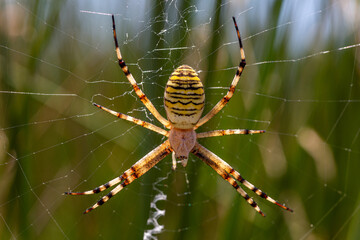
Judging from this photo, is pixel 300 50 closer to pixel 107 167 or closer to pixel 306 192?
pixel 306 192

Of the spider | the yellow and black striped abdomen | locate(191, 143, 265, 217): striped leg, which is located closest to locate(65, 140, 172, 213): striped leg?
the spider

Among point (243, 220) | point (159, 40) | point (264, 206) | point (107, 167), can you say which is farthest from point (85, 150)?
point (264, 206)

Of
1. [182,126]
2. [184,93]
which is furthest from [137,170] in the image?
[184,93]

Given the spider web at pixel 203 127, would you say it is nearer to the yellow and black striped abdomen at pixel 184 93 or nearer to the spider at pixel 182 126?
the spider at pixel 182 126

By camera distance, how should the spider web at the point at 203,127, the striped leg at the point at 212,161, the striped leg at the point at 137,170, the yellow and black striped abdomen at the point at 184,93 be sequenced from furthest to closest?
1. the striped leg at the point at 212,161
2. the striped leg at the point at 137,170
3. the spider web at the point at 203,127
4. the yellow and black striped abdomen at the point at 184,93

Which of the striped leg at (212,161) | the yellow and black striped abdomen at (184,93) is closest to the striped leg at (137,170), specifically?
the striped leg at (212,161)
